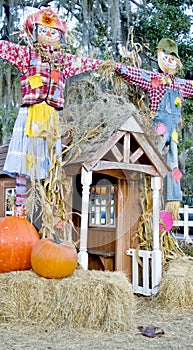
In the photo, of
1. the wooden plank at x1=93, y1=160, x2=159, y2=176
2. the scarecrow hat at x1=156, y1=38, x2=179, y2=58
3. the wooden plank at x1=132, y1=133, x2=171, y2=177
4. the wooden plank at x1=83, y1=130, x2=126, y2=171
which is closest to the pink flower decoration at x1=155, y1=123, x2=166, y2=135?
the wooden plank at x1=132, y1=133, x2=171, y2=177

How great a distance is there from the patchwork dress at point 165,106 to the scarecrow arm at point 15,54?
133cm

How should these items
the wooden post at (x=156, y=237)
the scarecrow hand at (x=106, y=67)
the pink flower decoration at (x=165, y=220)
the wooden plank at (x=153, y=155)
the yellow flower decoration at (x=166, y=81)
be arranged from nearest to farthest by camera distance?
1. the wooden plank at (x=153, y=155)
2. the wooden post at (x=156, y=237)
3. the scarecrow hand at (x=106, y=67)
4. the pink flower decoration at (x=165, y=220)
5. the yellow flower decoration at (x=166, y=81)

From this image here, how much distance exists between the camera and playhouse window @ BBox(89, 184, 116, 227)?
21.3 feet

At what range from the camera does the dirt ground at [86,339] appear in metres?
3.85

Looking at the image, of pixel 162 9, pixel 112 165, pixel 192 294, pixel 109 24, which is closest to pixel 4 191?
pixel 112 165

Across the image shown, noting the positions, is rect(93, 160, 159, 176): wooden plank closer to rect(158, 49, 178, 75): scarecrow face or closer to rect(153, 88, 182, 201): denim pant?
rect(153, 88, 182, 201): denim pant

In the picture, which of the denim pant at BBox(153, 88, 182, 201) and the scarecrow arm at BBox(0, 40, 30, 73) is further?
the denim pant at BBox(153, 88, 182, 201)

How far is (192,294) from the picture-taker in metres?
5.39

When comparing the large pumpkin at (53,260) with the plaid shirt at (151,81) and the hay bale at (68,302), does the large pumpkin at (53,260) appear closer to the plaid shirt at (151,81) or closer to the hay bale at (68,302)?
the hay bale at (68,302)

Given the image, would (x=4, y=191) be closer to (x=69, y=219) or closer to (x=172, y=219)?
(x=69, y=219)

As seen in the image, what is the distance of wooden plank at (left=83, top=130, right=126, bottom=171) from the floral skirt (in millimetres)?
493

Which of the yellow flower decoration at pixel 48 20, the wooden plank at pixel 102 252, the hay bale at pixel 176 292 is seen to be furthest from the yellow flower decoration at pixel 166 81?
the hay bale at pixel 176 292

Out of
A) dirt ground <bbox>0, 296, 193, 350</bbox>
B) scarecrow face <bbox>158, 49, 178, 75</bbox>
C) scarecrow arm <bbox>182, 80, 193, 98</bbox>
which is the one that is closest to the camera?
dirt ground <bbox>0, 296, 193, 350</bbox>

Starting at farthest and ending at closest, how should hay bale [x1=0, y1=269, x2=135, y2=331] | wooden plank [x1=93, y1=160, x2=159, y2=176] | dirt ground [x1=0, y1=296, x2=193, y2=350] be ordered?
wooden plank [x1=93, y1=160, x2=159, y2=176]
hay bale [x1=0, y1=269, x2=135, y2=331]
dirt ground [x1=0, y1=296, x2=193, y2=350]
